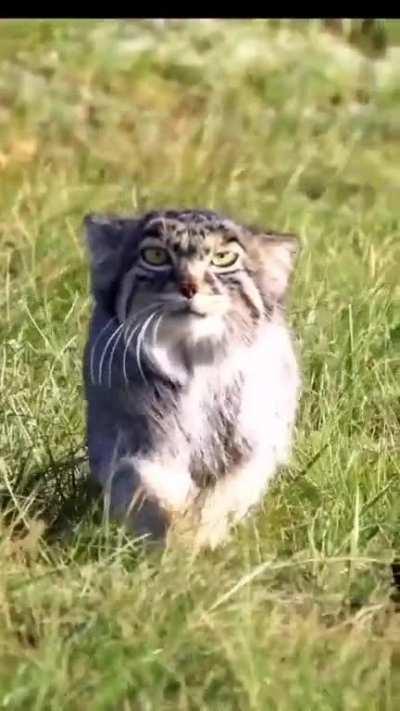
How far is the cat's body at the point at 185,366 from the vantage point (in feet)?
7.83

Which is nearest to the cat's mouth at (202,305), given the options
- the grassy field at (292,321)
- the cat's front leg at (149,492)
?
the cat's front leg at (149,492)

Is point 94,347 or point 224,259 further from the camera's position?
point 94,347


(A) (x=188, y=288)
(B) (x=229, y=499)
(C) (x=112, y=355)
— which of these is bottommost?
(B) (x=229, y=499)

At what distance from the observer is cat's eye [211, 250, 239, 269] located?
2391 millimetres

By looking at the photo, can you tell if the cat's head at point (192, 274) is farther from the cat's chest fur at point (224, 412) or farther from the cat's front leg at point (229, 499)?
the cat's front leg at point (229, 499)

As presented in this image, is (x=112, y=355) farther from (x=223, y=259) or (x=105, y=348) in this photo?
(x=223, y=259)

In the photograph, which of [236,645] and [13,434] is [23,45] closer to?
[13,434]

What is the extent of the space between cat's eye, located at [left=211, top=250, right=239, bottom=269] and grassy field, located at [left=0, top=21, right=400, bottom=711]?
40cm

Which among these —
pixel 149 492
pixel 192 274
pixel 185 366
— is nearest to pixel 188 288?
pixel 192 274

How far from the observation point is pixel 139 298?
2.41 m

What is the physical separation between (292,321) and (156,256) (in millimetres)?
867

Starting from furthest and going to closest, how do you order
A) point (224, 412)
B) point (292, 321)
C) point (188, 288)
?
point (292, 321) → point (224, 412) → point (188, 288)

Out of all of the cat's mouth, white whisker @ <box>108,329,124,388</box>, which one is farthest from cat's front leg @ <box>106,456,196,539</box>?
the cat's mouth

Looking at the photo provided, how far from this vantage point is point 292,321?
10.6 ft
